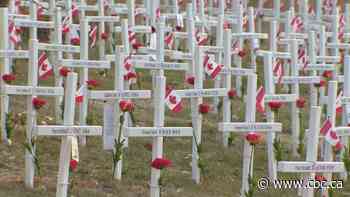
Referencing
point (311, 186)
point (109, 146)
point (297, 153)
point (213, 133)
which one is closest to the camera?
point (311, 186)

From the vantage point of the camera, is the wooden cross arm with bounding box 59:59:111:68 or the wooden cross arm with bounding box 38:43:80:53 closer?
the wooden cross arm with bounding box 59:59:111:68

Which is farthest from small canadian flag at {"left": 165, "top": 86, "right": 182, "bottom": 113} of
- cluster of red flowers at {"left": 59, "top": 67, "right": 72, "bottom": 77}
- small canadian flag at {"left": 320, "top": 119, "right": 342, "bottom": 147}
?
cluster of red flowers at {"left": 59, "top": 67, "right": 72, "bottom": 77}

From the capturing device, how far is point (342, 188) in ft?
21.9

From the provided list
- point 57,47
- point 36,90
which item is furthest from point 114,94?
point 57,47

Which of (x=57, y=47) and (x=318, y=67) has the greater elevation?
(x=57, y=47)

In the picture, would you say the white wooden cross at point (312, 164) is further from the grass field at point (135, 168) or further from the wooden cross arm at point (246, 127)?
the grass field at point (135, 168)

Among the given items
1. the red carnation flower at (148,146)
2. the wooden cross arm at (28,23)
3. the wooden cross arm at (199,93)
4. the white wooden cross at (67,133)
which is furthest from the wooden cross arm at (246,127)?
the wooden cross arm at (28,23)

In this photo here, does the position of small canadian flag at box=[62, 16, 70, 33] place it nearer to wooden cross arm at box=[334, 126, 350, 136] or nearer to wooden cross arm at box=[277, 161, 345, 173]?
wooden cross arm at box=[334, 126, 350, 136]

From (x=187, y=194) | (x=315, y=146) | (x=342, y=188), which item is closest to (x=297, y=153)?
(x=342, y=188)

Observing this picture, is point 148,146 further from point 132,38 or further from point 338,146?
point 338,146

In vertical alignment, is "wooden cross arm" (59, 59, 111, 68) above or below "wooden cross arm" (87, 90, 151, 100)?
above

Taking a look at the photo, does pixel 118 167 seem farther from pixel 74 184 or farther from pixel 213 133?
pixel 213 133

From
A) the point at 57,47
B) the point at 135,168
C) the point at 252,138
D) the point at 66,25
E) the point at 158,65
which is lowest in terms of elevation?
the point at 135,168

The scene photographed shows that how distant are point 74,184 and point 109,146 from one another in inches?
21.5
